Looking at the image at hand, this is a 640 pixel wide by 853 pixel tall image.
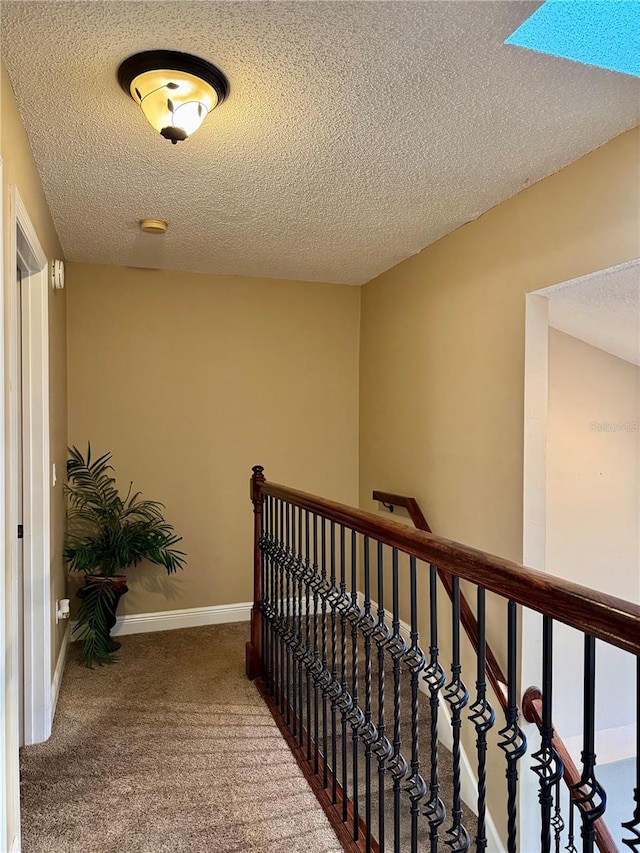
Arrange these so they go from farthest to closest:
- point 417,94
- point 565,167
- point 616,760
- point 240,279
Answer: point 240,279, point 616,760, point 565,167, point 417,94

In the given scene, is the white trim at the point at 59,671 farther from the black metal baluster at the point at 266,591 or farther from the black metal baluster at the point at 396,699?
the black metal baluster at the point at 396,699

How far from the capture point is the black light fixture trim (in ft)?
5.10

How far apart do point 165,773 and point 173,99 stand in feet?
7.64

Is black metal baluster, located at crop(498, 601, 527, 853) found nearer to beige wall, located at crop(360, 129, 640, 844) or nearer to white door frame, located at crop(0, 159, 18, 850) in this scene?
white door frame, located at crop(0, 159, 18, 850)

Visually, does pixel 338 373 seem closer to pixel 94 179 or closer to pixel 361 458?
pixel 361 458

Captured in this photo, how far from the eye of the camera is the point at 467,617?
286 centimetres

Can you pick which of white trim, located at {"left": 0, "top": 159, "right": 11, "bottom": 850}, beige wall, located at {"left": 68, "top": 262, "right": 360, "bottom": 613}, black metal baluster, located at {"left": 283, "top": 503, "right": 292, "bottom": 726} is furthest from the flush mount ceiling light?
beige wall, located at {"left": 68, "top": 262, "right": 360, "bottom": 613}

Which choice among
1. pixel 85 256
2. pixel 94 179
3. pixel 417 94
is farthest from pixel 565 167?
pixel 85 256

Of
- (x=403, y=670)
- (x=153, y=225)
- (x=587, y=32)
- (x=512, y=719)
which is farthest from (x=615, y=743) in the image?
(x=153, y=225)

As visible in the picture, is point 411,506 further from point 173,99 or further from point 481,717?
point 173,99

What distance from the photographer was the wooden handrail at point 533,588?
0.85 meters

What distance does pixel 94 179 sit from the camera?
238 centimetres

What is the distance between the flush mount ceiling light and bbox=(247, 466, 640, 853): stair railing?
1.27m

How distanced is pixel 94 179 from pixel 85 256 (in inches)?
Result: 47.1
